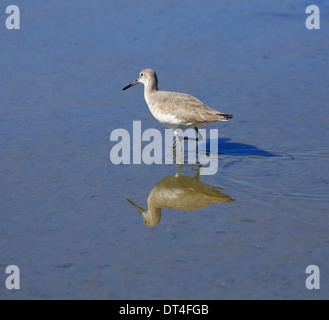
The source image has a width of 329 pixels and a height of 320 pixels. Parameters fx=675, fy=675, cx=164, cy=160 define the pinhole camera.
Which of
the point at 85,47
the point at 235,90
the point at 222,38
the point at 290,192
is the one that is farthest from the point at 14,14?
the point at 290,192

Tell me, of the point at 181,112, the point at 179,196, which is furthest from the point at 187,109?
the point at 179,196

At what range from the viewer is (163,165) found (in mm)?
9906

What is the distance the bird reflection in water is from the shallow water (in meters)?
0.03

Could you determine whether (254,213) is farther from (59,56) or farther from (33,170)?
(59,56)

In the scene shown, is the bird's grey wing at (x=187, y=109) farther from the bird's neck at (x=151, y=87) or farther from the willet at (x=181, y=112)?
the bird's neck at (x=151, y=87)

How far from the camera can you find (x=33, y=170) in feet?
31.2

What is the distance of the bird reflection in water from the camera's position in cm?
843

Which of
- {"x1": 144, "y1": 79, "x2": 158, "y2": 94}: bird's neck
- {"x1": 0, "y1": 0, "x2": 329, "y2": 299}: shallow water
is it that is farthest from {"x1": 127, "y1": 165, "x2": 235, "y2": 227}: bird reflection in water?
{"x1": 144, "y1": 79, "x2": 158, "y2": 94}: bird's neck

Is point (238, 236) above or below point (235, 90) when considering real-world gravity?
below

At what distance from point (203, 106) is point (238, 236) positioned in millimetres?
2988

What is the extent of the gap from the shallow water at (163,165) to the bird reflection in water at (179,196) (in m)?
0.03

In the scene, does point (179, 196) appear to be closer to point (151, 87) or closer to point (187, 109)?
point (187, 109)

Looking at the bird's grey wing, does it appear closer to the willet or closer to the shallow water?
the willet

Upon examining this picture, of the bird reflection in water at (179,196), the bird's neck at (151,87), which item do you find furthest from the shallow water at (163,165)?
the bird's neck at (151,87)
